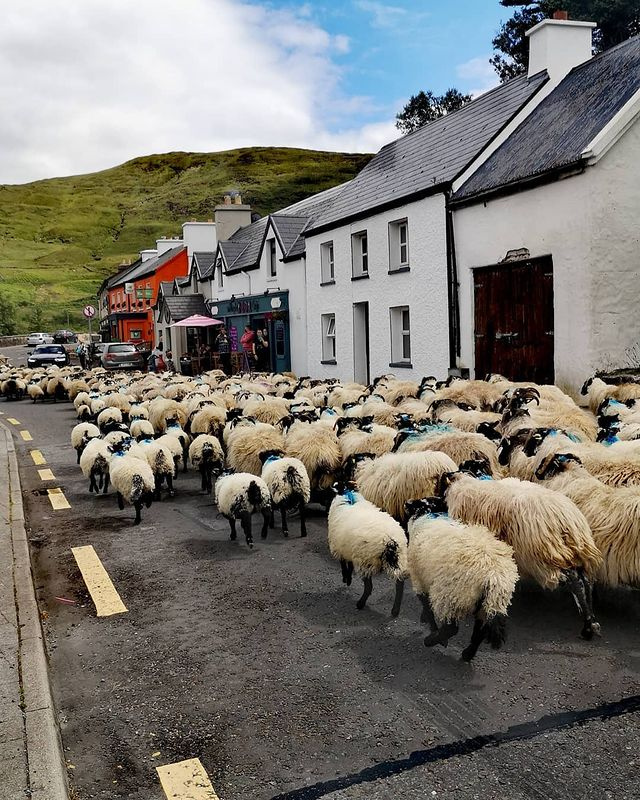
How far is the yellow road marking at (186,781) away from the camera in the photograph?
3.56 metres

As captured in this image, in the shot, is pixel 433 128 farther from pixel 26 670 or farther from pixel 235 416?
pixel 26 670

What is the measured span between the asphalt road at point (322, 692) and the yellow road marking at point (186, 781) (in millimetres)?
55

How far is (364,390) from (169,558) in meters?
7.88

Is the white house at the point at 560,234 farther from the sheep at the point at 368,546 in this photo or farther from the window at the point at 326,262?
the sheep at the point at 368,546

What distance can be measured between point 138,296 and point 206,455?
166ft

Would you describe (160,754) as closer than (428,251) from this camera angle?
Yes

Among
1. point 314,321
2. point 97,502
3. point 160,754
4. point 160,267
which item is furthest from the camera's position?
point 160,267

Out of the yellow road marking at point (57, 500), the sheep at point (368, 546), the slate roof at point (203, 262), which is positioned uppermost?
the slate roof at point (203, 262)

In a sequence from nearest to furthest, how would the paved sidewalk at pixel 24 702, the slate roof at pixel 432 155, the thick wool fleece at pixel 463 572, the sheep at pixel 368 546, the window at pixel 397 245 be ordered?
the paved sidewalk at pixel 24 702 < the thick wool fleece at pixel 463 572 < the sheep at pixel 368 546 < the slate roof at pixel 432 155 < the window at pixel 397 245

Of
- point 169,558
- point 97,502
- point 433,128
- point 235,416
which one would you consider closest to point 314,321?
point 433,128

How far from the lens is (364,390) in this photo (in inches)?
581

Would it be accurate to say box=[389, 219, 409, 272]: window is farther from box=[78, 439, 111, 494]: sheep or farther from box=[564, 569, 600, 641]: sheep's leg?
box=[564, 569, 600, 641]: sheep's leg

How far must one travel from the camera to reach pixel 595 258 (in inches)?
554

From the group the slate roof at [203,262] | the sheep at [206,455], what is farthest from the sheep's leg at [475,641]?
the slate roof at [203,262]
